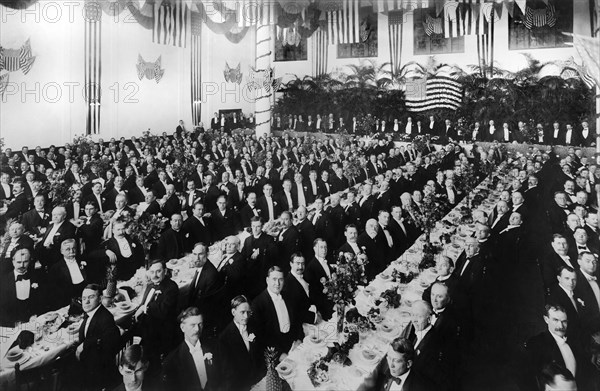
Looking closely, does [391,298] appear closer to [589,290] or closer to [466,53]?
[589,290]

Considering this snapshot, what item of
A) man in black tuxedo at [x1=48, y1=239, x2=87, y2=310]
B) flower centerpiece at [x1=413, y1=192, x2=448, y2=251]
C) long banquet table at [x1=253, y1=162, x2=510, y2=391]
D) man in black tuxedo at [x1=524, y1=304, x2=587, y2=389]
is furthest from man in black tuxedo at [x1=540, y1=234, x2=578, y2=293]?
man in black tuxedo at [x1=48, y1=239, x2=87, y2=310]

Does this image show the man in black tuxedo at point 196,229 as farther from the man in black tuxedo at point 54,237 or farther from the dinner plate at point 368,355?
the dinner plate at point 368,355

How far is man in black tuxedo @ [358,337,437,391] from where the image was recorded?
3590mm

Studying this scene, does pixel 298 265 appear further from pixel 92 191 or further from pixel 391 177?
pixel 92 191

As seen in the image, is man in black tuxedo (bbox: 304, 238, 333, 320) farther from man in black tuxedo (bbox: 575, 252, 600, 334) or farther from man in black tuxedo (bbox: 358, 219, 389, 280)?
man in black tuxedo (bbox: 575, 252, 600, 334)

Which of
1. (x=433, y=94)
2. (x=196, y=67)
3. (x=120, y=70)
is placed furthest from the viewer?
(x=433, y=94)

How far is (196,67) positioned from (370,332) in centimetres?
561

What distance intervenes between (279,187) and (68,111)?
11.8 feet

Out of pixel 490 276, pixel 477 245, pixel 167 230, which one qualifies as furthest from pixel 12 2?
pixel 490 276

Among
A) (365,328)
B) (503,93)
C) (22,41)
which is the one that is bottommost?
(365,328)

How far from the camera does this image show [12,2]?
5.64 meters

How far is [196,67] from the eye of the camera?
7.46 meters

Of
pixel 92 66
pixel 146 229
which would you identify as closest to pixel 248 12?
pixel 92 66

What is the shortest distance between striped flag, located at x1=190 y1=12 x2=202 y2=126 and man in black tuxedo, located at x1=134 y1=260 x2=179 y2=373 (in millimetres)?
4066
